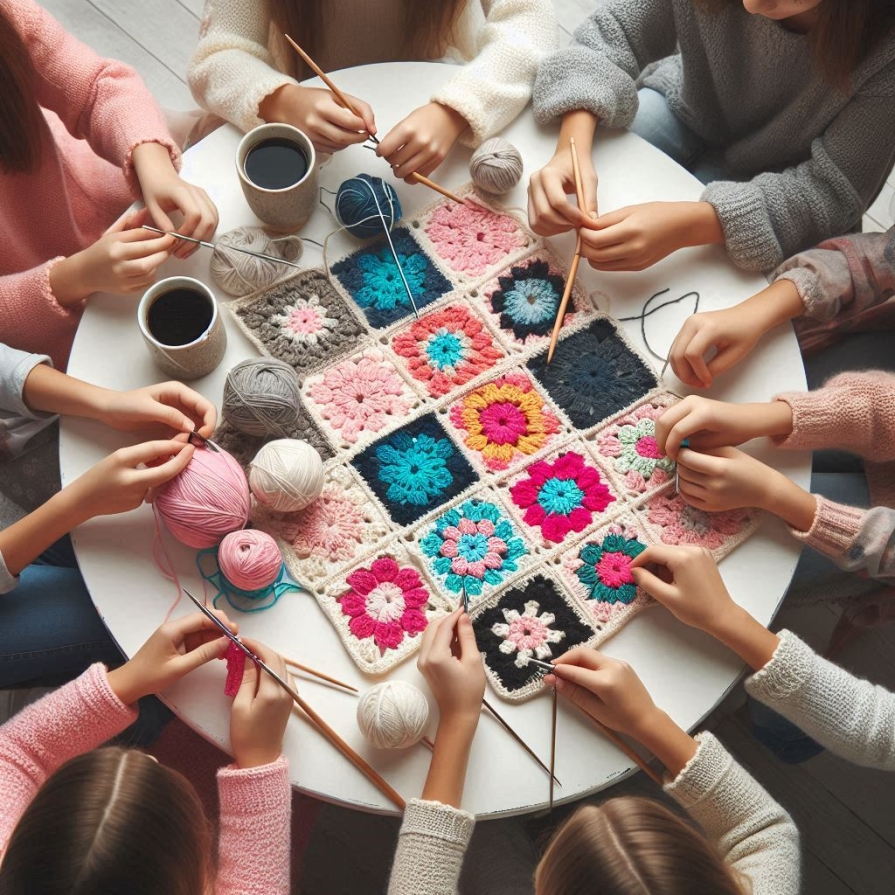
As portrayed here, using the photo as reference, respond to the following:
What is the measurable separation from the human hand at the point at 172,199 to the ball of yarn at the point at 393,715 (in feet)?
1.97

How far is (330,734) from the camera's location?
0.89 m

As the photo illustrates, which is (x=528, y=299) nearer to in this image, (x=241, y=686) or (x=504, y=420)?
(x=504, y=420)

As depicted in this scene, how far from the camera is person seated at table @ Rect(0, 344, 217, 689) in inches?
36.7

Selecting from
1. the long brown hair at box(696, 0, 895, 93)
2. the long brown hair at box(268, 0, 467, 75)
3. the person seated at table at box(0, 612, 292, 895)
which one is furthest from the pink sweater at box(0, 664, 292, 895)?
the long brown hair at box(696, 0, 895, 93)

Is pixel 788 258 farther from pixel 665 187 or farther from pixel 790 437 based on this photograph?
pixel 790 437

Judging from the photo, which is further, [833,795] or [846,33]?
[833,795]

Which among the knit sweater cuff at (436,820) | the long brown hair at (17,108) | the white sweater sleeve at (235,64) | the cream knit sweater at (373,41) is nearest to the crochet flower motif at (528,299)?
the cream knit sweater at (373,41)

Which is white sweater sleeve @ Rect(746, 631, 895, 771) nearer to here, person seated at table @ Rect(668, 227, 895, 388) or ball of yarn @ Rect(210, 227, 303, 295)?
person seated at table @ Rect(668, 227, 895, 388)

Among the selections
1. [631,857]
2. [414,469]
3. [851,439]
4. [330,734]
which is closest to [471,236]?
[414,469]

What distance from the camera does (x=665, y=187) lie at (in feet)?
3.80

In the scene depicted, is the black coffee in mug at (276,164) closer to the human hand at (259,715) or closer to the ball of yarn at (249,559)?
the ball of yarn at (249,559)

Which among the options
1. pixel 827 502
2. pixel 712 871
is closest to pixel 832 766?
pixel 827 502

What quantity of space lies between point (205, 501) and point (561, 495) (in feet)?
1.31

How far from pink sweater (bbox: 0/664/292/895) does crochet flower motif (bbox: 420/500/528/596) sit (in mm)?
267
